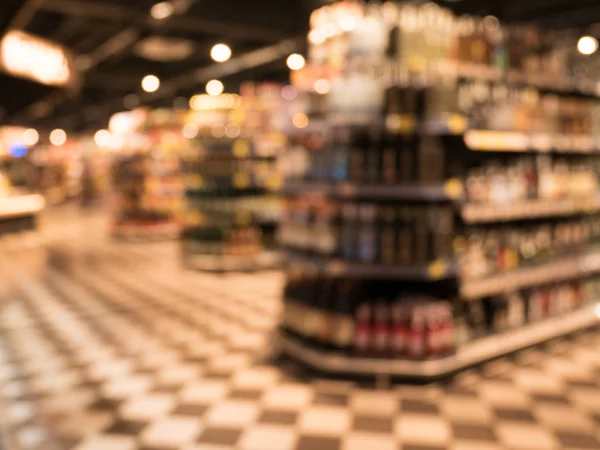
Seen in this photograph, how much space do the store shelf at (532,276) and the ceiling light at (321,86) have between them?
168 cm

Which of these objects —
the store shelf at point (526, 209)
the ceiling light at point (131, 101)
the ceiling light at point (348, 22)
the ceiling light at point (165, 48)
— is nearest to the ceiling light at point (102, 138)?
the ceiling light at point (131, 101)

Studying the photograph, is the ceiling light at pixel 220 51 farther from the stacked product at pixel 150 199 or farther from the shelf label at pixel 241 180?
the stacked product at pixel 150 199

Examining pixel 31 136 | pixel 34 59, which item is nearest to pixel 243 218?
pixel 34 59

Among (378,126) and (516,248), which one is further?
(516,248)

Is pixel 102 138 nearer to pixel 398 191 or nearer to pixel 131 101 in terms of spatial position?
pixel 131 101

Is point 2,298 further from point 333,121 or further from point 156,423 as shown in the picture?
point 333,121

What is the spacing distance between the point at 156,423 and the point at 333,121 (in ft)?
7.25

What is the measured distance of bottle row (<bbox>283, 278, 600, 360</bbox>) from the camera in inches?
148

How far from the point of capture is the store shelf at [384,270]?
3.67 metres

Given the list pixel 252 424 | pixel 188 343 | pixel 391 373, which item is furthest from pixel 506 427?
pixel 188 343

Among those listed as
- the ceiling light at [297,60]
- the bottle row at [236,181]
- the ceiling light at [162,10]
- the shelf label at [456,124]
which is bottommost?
the bottle row at [236,181]

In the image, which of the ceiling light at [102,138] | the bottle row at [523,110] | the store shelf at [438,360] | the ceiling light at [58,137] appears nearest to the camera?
the store shelf at [438,360]

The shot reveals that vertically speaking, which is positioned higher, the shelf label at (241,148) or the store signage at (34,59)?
the store signage at (34,59)

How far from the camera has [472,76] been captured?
403 centimetres
